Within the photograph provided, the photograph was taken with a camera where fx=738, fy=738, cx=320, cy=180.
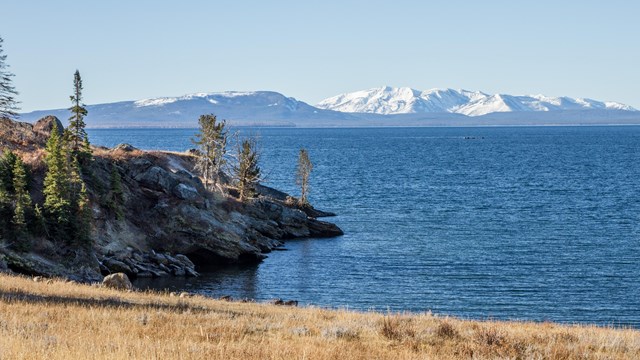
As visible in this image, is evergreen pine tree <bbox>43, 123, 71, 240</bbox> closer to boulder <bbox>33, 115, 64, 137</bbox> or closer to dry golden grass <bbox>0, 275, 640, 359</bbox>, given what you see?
boulder <bbox>33, 115, 64, 137</bbox>

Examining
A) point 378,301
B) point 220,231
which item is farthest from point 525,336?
point 220,231

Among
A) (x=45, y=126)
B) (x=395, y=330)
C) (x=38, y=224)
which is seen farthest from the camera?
(x=45, y=126)

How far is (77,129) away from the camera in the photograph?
196ft

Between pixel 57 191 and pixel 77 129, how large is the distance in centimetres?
1094

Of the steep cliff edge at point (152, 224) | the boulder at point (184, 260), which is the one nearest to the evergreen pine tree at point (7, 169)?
the steep cliff edge at point (152, 224)

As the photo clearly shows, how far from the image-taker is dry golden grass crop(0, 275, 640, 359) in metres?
14.4

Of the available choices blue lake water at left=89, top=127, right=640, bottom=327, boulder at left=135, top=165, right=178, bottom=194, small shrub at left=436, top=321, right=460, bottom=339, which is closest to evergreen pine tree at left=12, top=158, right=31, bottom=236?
blue lake water at left=89, top=127, right=640, bottom=327

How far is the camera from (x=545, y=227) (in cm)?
7706

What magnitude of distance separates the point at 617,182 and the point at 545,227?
5413 centimetres

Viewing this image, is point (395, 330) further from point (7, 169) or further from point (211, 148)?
point (211, 148)

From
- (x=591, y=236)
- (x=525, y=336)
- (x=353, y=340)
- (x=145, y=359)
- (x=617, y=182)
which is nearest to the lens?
(x=145, y=359)

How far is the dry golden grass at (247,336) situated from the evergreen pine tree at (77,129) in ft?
119

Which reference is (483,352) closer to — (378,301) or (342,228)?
(378,301)

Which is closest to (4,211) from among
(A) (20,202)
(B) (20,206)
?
(B) (20,206)
